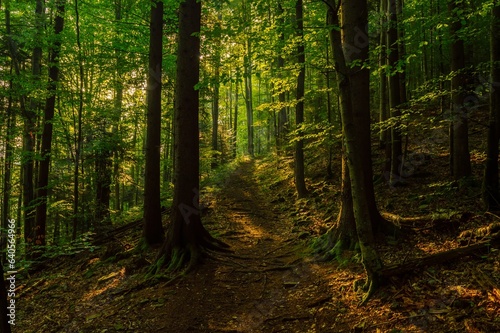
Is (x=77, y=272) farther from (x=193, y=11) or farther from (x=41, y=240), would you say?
(x=193, y=11)

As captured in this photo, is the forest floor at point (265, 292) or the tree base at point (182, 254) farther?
the tree base at point (182, 254)

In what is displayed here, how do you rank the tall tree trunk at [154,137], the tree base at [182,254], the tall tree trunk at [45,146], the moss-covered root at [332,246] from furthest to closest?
the tall tree trunk at [45,146], the tall tree trunk at [154,137], the tree base at [182,254], the moss-covered root at [332,246]

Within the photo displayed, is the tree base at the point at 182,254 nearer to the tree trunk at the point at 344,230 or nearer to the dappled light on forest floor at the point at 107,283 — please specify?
the dappled light on forest floor at the point at 107,283

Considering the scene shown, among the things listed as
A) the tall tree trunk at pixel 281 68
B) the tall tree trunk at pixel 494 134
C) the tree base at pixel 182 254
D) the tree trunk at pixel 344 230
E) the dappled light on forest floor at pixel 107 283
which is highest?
the tall tree trunk at pixel 281 68

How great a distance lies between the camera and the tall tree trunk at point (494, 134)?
Result: 620 centimetres

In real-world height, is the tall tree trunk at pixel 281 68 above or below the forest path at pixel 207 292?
above

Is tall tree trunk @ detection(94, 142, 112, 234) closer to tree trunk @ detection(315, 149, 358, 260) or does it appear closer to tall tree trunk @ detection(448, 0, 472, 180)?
tree trunk @ detection(315, 149, 358, 260)

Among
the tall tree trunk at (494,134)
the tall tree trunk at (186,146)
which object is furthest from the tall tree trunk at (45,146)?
the tall tree trunk at (494,134)

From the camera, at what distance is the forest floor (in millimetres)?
4180

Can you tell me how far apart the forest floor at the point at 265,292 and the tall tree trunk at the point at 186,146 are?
890mm

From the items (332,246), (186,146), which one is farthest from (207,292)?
(186,146)

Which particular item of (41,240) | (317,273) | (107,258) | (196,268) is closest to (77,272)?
(107,258)

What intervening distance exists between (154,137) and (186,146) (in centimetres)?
212

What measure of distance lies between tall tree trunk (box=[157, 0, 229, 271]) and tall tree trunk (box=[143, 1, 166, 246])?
1681 millimetres
